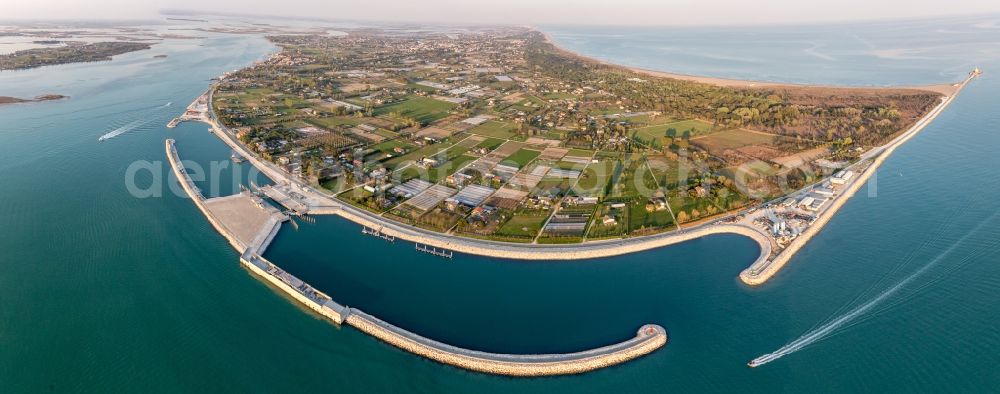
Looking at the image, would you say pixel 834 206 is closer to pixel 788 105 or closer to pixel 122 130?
pixel 788 105

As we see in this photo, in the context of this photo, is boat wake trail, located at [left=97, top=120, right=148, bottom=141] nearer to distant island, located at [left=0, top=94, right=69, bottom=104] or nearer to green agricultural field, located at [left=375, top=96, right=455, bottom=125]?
distant island, located at [left=0, top=94, right=69, bottom=104]

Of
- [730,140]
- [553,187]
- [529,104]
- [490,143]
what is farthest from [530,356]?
[529,104]

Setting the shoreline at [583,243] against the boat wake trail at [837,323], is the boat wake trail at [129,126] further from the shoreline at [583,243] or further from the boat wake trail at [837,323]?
the boat wake trail at [837,323]

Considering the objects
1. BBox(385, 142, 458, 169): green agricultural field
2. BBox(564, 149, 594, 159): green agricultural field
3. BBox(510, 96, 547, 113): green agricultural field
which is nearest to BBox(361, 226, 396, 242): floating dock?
BBox(385, 142, 458, 169): green agricultural field

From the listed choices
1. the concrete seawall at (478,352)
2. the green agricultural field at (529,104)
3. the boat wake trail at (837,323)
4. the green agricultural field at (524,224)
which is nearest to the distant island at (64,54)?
the green agricultural field at (529,104)

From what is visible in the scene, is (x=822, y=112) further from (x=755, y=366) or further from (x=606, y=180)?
(x=755, y=366)

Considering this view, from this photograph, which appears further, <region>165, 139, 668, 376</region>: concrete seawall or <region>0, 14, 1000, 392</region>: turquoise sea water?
<region>165, 139, 668, 376</region>: concrete seawall
